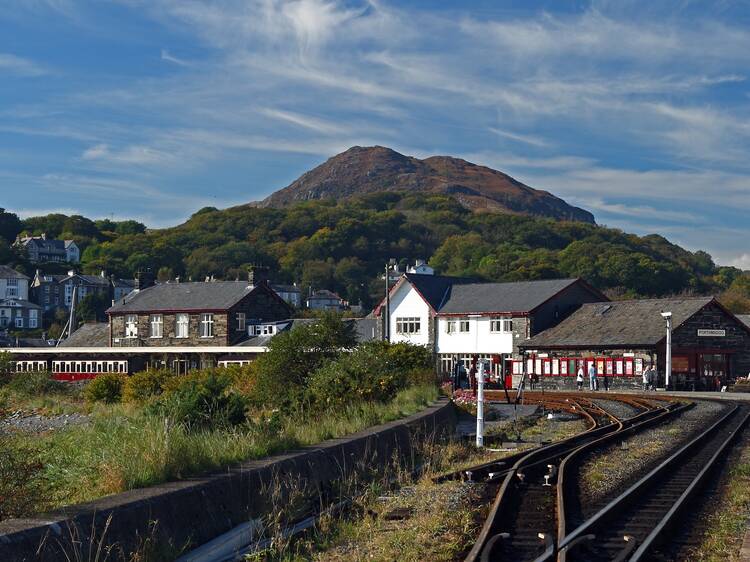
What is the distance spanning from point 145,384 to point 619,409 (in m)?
23.2

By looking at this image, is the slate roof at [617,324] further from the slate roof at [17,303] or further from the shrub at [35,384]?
the slate roof at [17,303]

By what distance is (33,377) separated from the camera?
52.0m

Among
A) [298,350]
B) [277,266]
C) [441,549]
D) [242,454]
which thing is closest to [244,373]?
[298,350]

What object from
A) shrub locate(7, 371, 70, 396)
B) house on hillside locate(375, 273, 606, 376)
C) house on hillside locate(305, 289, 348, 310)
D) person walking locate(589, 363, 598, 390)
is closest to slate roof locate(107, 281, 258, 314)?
house on hillside locate(375, 273, 606, 376)

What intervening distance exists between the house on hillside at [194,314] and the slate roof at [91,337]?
1.49m

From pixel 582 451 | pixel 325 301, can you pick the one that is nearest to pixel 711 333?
pixel 582 451

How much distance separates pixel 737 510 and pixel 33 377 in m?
45.8

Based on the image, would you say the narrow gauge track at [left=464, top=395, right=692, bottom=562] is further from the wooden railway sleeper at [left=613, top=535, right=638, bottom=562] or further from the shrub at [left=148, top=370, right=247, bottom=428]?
A: the shrub at [left=148, top=370, right=247, bottom=428]

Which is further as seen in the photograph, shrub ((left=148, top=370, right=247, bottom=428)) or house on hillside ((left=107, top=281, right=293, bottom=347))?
house on hillside ((left=107, top=281, right=293, bottom=347))

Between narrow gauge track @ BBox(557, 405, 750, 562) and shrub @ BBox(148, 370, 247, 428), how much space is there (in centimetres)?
577

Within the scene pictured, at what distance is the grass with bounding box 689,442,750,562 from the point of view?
923cm

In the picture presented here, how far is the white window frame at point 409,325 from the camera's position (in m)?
68.8

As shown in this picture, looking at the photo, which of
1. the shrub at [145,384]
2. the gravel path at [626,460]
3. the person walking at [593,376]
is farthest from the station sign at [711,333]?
the gravel path at [626,460]

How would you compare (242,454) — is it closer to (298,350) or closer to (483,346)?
(298,350)
